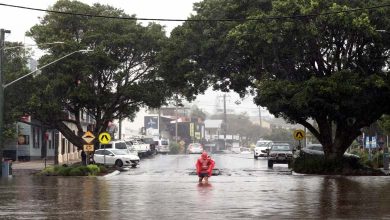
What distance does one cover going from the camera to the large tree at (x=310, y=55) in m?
35.7

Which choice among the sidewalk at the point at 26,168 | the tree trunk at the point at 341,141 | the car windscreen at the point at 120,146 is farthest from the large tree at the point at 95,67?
the tree trunk at the point at 341,141

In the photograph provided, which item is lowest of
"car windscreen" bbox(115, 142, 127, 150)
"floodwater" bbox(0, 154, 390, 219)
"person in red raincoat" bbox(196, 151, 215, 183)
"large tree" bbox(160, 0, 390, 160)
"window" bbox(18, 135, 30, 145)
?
"floodwater" bbox(0, 154, 390, 219)

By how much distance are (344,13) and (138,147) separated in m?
42.6

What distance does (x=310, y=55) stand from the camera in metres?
38.7

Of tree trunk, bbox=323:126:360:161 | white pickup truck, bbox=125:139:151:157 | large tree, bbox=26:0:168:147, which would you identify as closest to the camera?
tree trunk, bbox=323:126:360:161

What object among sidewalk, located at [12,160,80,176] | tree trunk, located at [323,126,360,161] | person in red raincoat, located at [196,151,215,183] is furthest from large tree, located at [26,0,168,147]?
person in red raincoat, located at [196,151,215,183]

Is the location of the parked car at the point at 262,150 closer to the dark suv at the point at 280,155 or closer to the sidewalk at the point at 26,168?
the dark suv at the point at 280,155

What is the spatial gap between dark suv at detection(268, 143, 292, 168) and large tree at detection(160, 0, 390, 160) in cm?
874

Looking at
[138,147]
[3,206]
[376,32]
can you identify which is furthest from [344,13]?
[138,147]

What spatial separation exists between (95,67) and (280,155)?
1628cm

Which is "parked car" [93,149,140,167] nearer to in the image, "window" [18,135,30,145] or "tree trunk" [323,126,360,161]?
"window" [18,135,30,145]

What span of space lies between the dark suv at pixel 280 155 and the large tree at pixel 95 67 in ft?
38.5

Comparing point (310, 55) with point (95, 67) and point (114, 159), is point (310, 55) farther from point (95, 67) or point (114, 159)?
point (95, 67)

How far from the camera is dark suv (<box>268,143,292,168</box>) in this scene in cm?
5044
